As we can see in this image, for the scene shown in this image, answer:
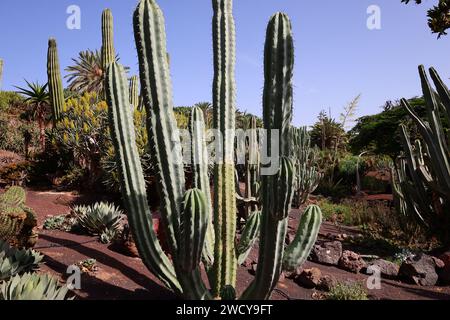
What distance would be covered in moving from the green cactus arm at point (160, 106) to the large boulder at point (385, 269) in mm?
4002

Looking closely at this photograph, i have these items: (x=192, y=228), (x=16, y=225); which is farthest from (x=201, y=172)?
(x=16, y=225)

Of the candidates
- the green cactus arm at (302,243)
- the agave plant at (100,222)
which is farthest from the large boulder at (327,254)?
the agave plant at (100,222)

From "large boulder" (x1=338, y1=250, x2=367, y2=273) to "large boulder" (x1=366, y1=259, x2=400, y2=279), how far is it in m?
0.16

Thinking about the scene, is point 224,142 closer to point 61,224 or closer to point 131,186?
point 131,186

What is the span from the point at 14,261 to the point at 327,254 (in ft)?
15.8

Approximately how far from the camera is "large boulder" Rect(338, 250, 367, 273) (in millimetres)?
6031

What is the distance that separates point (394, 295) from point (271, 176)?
3.35 m

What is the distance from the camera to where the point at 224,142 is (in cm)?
349

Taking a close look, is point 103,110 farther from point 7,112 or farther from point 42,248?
point 7,112

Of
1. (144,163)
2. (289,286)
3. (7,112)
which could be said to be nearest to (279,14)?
(289,286)

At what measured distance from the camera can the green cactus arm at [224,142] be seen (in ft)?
11.4

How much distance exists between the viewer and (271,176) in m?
2.87

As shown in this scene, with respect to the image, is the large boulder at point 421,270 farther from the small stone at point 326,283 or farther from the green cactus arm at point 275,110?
the green cactus arm at point 275,110

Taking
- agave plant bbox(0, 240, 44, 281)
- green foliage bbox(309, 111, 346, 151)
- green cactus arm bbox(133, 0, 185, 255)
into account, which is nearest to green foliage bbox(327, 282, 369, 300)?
green cactus arm bbox(133, 0, 185, 255)
